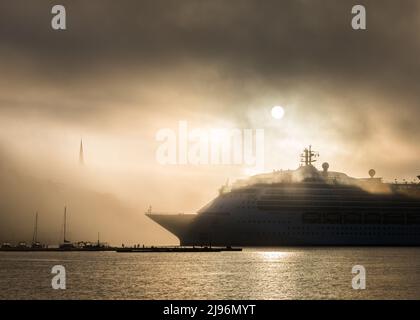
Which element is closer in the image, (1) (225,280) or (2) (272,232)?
(1) (225,280)

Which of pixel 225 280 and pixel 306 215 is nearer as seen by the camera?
pixel 225 280

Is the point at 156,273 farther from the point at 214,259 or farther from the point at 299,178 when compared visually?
the point at 299,178

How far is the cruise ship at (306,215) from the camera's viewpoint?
133 m

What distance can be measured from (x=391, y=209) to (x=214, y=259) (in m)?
50.2

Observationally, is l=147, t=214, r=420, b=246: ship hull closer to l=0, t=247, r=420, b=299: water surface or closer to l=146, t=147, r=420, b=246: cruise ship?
l=146, t=147, r=420, b=246: cruise ship

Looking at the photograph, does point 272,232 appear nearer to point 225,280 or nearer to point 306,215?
point 306,215

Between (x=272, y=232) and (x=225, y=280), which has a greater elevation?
(x=272, y=232)

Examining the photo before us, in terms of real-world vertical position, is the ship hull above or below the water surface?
above

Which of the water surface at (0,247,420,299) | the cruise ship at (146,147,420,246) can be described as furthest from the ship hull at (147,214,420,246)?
the water surface at (0,247,420,299)

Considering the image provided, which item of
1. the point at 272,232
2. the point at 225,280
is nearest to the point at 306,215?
the point at 272,232

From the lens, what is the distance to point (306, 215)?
137 meters

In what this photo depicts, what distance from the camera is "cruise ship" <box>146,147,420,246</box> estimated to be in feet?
437
